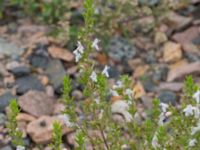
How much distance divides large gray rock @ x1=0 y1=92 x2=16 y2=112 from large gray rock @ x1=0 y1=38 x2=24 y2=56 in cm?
52

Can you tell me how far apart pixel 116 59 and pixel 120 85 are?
1667 mm

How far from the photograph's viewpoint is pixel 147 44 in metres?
4.80

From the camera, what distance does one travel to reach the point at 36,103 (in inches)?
158

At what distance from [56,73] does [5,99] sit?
18.7 inches

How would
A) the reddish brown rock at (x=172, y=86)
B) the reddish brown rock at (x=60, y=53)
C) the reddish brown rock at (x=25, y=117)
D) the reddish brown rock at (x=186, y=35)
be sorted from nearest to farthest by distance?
1. the reddish brown rock at (x=25, y=117)
2. the reddish brown rock at (x=172, y=86)
3. the reddish brown rock at (x=60, y=53)
4. the reddish brown rock at (x=186, y=35)

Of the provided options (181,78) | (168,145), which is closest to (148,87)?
(181,78)

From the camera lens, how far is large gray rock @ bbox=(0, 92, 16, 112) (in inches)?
156

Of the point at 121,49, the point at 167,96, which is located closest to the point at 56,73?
the point at 121,49

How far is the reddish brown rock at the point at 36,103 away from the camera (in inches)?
157

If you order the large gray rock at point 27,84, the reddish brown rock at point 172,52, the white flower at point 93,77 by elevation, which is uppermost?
the reddish brown rock at point 172,52

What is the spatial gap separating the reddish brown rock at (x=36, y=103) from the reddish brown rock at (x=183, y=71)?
93cm

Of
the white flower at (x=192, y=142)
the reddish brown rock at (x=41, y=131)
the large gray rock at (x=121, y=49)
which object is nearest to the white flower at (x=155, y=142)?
the white flower at (x=192, y=142)

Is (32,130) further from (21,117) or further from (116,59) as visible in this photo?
(116,59)

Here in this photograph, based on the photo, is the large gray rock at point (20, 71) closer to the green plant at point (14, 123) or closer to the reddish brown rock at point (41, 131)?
the reddish brown rock at point (41, 131)
